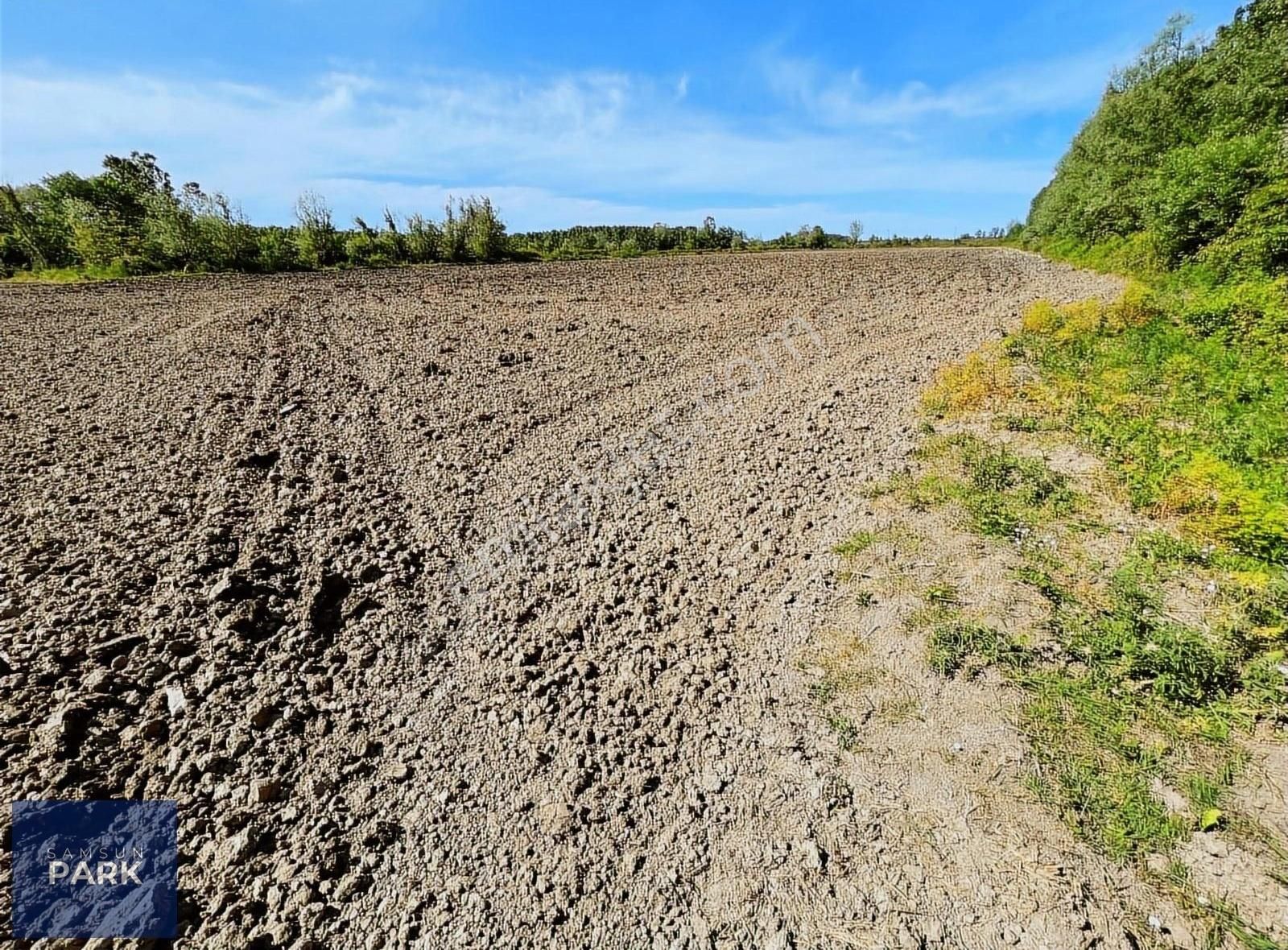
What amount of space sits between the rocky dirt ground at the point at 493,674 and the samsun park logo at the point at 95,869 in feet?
0.33

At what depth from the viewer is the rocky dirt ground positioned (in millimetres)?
2223

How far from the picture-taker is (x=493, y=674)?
3.37 m

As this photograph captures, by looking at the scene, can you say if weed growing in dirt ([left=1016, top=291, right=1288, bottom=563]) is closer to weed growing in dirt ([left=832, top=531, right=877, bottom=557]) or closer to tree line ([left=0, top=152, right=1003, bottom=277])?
weed growing in dirt ([left=832, top=531, right=877, bottom=557])

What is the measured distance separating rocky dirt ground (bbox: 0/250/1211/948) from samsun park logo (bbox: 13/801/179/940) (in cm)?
10

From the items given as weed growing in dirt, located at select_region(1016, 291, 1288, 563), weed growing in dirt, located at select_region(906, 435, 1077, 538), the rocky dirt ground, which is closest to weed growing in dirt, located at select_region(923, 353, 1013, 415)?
weed growing in dirt, located at select_region(1016, 291, 1288, 563)

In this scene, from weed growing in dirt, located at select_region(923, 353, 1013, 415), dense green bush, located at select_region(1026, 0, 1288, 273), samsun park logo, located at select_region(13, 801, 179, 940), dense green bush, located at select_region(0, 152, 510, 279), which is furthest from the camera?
dense green bush, located at select_region(0, 152, 510, 279)

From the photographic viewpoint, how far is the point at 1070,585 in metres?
3.45

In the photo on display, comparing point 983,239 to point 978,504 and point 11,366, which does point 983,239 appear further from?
point 11,366

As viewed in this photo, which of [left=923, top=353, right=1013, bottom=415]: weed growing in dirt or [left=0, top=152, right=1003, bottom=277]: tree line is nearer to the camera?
[left=923, top=353, right=1013, bottom=415]: weed growing in dirt

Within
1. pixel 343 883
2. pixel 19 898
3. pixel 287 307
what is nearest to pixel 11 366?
pixel 287 307

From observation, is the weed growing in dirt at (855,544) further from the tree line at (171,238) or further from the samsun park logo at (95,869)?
the tree line at (171,238)

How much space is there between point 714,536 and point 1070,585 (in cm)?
251

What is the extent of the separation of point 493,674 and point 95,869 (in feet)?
6.30

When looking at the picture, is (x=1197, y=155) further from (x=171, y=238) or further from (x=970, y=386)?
(x=171, y=238)
